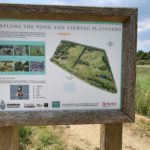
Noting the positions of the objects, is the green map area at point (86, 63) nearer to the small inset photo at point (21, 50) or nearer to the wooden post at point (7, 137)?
the small inset photo at point (21, 50)

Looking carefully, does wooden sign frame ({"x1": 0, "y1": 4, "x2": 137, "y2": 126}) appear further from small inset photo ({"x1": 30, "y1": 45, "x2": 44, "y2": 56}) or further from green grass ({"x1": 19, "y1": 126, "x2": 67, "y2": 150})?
green grass ({"x1": 19, "y1": 126, "x2": 67, "y2": 150})

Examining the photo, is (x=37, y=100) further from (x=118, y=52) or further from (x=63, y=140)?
(x=63, y=140)

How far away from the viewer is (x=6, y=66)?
10.7 feet

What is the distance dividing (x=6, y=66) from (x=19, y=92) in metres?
0.21

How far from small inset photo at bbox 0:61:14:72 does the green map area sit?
A: 30 centimetres

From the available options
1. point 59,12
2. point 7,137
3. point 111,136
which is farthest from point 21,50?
point 111,136

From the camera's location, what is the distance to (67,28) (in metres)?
3.31

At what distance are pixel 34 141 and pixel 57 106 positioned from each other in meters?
2.50

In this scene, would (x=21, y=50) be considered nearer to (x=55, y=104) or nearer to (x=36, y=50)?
(x=36, y=50)

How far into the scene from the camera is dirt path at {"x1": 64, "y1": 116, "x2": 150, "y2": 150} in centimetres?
558

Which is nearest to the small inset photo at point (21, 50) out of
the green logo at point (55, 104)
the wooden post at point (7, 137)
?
the green logo at point (55, 104)

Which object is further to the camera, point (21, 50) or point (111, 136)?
point (111, 136)

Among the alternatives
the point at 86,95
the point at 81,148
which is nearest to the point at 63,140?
the point at 81,148

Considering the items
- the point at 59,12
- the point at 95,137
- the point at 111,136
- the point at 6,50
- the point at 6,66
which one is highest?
the point at 59,12
